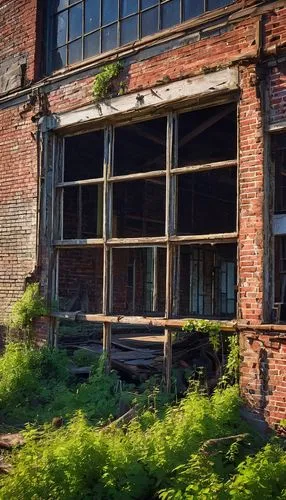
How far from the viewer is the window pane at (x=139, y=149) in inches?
444

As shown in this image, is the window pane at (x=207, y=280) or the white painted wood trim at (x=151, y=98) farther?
the window pane at (x=207, y=280)

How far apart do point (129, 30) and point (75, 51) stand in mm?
1283

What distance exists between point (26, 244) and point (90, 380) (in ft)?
9.37

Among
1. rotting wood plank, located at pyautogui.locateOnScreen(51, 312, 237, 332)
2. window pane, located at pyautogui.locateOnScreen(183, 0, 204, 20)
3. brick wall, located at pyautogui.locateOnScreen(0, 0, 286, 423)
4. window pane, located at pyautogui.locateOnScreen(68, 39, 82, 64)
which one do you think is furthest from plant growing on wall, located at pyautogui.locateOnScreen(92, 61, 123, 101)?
rotting wood plank, located at pyautogui.locateOnScreen(51, 312, 237, 332)

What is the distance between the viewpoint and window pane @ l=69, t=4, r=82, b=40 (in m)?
9.52

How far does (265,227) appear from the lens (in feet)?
22.6

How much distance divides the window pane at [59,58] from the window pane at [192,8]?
2.63m

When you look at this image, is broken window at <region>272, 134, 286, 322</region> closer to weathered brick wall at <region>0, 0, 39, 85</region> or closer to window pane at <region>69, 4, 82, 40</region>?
window pane at <region>69, 4, 82, 40</region>

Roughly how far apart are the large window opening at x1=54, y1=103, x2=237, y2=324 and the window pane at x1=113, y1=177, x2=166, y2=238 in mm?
27

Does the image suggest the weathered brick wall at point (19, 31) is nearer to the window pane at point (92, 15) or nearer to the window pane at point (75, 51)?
the window pane at point (75, 51)

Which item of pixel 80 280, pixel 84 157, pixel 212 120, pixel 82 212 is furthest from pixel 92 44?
pixel 80 280

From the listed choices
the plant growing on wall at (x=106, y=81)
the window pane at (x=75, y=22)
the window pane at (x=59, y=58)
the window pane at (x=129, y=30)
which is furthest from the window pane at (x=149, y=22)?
the window pane at (x=59, y=58)

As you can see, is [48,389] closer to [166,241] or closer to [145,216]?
[166,241]

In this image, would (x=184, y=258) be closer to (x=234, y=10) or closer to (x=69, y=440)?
(x=234, y=10)
